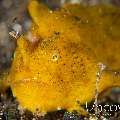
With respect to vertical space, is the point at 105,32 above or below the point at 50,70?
above

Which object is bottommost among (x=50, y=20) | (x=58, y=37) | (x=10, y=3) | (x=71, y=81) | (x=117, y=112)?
(x=117, y=112)

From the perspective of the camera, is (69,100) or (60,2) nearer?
(69,100)

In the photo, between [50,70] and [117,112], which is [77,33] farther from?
[117,112]

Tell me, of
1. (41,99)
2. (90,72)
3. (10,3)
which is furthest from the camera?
(10,3)

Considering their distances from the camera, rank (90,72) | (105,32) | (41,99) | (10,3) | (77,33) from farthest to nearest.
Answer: (10,3), (105,32), (77,33), (90,72), (41,99)

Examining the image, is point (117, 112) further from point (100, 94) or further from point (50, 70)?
point (50, 70)

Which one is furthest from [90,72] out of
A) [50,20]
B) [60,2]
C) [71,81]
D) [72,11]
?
[60,2]
